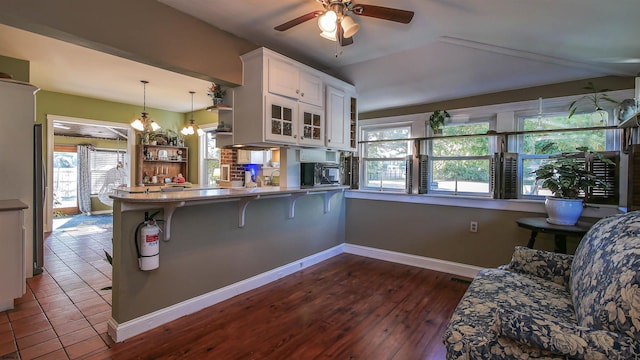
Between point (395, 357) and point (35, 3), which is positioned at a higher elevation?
point (35, 3)

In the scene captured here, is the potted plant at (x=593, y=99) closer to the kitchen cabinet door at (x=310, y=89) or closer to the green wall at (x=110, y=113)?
the kitchen cabinet door at (x=310, y=89)

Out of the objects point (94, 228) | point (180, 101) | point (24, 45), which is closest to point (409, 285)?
point (24, 45)

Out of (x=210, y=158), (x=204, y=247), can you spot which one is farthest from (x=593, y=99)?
(x=210, y=158)

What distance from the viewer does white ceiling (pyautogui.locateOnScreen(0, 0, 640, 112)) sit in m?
2.08

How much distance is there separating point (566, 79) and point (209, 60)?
3.44m

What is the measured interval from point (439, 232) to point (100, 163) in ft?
29.3

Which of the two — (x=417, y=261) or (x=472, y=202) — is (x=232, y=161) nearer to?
(x=417, y=261)

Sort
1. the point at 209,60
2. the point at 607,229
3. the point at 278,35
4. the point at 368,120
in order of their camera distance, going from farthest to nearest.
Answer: the point at 368,120
the point at 278,35
the point at 209,60
the point at 607,229

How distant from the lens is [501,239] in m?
3.25

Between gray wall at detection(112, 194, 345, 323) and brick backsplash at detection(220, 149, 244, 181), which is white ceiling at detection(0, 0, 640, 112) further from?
brick backsplash at detection(220, 149, 244, 181)

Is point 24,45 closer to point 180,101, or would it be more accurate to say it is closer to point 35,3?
point 35,3

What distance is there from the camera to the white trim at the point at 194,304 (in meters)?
2.08

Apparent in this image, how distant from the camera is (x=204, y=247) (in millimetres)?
2564

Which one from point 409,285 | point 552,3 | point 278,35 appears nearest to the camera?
point 552,3
